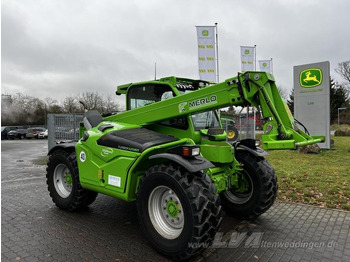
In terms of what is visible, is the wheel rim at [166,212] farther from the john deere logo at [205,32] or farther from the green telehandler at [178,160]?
the john deere logo at [205,32]

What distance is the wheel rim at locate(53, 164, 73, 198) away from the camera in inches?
206

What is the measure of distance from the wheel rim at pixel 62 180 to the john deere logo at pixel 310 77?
12440 millimetres

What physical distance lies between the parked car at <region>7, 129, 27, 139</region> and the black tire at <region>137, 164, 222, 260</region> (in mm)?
36737

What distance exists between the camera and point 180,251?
3.16 m

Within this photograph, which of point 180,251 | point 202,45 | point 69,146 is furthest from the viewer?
point 202,45

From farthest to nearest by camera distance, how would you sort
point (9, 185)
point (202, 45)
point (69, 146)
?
1. point (202, 45)
2. point (9, 185)
3. point (69, 146)

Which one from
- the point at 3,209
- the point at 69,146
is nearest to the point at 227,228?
the point at 69,146

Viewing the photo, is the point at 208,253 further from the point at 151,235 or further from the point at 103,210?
the point at 103,210

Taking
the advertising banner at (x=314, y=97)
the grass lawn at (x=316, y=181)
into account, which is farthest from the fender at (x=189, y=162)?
the advertising banner at (x=314, y=97)

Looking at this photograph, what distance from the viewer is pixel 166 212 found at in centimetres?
355

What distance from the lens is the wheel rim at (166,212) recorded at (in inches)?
136

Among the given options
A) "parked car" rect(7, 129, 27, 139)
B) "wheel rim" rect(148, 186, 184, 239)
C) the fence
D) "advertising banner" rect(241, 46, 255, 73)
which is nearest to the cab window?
"wheel rim" rect(148, 186, 184, 239)

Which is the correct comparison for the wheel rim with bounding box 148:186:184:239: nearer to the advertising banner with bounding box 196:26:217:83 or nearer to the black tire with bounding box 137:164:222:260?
the black tire with bounding box 137:164:222:260

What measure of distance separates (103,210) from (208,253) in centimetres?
243
